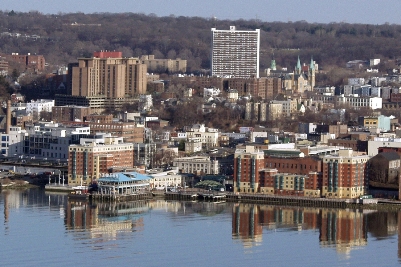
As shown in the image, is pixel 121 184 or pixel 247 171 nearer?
pixel 121 184

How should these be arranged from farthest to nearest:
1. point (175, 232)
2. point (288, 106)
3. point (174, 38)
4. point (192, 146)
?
1. point (174, 38)
2. point (288, 106)
3. point (192, 146)
4. point (175, 232)

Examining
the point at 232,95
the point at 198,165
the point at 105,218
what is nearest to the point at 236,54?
the point at 232,95

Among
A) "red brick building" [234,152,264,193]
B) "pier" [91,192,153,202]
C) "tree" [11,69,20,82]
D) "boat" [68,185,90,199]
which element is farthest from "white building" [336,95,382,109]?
"pier" [91,192,153,202]

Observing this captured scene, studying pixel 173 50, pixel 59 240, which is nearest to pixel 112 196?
pixel 59 240

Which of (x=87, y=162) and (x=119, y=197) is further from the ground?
(x=87, y=162)

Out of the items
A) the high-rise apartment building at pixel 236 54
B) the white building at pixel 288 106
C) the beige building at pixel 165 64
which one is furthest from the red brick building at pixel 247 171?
the beige building at pixel 165 64

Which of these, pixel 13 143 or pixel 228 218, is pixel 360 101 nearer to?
pixel 13 143

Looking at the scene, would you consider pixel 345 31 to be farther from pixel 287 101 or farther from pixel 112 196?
pixel 112 196
